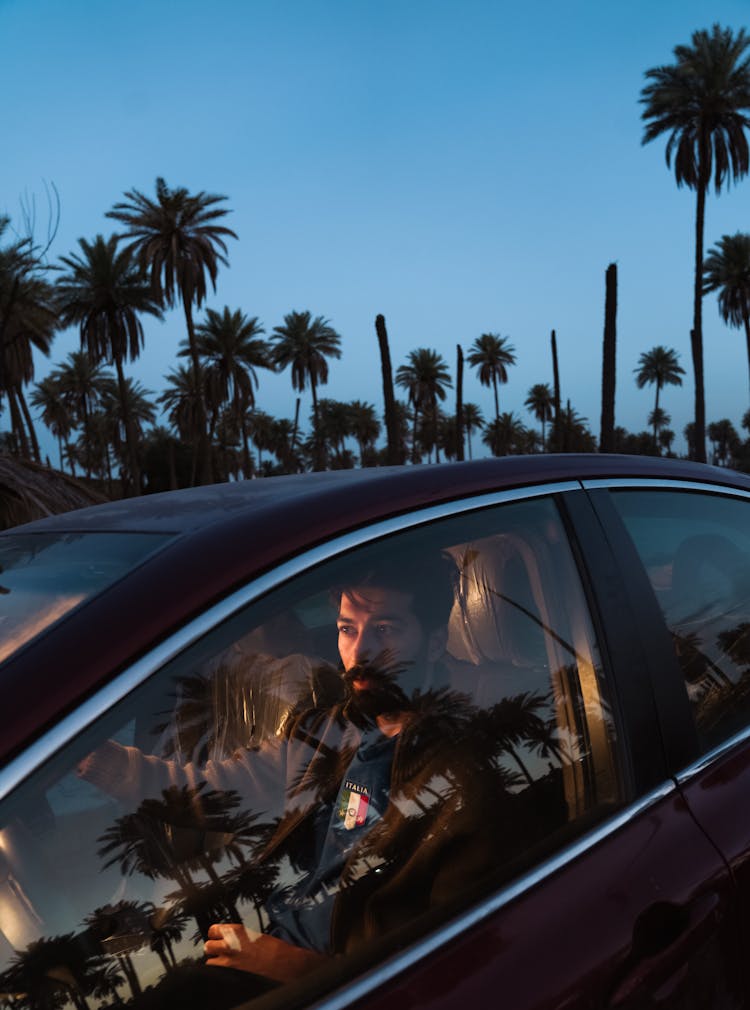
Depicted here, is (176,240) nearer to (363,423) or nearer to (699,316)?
(699,316)

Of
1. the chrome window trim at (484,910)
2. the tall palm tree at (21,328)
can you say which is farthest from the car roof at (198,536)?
the tall palm tree at (21,328)

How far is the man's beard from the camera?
155 cm

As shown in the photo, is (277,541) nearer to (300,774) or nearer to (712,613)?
(300,774)

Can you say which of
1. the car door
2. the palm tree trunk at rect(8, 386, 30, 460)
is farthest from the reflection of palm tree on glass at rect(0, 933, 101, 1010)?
the palm tree trunk at rect(8, 386, 30, 460)

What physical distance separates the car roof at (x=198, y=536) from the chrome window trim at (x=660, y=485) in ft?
0.05

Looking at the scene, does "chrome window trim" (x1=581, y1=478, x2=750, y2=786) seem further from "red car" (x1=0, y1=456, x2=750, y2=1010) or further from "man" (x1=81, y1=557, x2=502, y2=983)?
"man" (x1=81, y1=557, x2=502, y2=983)

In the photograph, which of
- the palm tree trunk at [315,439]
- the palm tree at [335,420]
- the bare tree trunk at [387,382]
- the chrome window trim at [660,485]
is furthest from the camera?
the palm tree at [335,420]

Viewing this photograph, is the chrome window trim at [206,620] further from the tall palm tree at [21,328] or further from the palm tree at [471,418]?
the palm tree at [471,418]

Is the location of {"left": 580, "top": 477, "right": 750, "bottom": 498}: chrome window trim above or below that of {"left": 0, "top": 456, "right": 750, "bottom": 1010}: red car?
above

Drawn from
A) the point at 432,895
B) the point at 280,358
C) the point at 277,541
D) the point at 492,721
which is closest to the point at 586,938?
the point at 432,895

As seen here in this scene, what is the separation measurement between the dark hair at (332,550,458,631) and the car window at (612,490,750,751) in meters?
0.43

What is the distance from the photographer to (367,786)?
4.94 feet

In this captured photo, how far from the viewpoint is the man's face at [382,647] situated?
1.56 meters

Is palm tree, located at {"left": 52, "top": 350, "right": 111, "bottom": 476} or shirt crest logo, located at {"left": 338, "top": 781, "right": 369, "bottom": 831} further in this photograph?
palm tree, located at {"left": 52, "top": 350, "right": 111, "bottom": 476}
